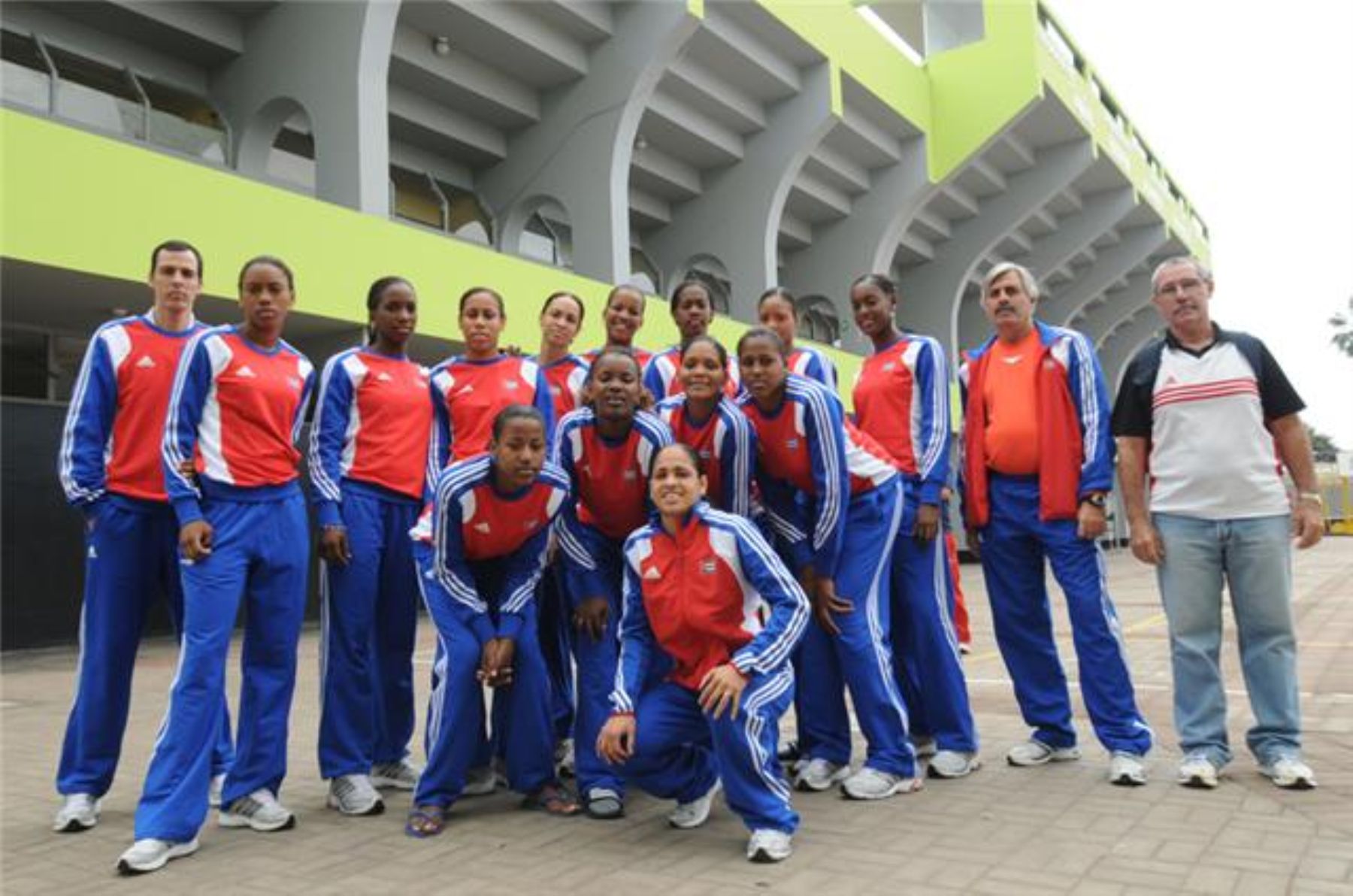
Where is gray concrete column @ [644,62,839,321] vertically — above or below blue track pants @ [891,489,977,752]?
above

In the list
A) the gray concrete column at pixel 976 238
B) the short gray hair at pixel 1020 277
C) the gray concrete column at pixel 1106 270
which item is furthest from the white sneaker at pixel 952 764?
the gray concrete column at pixel 1106 270

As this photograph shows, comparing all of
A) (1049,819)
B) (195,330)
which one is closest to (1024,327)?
(1049,819)

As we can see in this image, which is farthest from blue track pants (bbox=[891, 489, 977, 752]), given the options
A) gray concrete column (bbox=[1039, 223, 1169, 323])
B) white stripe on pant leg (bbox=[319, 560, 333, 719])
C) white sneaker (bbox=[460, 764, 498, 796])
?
gray concrete column (bbox=[1039, 223, 1169, 323])

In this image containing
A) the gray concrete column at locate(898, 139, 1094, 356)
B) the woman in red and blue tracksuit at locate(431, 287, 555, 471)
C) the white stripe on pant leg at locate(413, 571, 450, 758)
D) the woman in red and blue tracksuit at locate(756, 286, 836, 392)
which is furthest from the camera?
the gray concrete column at locate(898, 139, 1094, 356)

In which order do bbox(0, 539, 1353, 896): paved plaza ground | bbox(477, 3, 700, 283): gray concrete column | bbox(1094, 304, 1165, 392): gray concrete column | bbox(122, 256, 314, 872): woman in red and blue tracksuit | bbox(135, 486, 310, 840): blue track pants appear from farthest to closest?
bbox(1094, 304, 1165, 392): gray concrete column
bbox(477, 3, 700, 283): gray concrete column
bbox(122, 256, 314, 872): woman in red and blue tracksuit
bbox(135, 486, 310, 840): blue track pants
bbox(0, 539, 1353, 896): paved plaza ground

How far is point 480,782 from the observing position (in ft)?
14.2

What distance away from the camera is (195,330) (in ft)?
13.9

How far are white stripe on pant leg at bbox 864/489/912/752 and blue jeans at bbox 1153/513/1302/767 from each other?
1.13m

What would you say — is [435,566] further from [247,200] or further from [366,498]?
[247,200]

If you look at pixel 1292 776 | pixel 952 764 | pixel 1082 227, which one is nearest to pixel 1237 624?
pixel 1292 776

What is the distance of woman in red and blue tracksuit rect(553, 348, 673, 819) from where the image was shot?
3932mm

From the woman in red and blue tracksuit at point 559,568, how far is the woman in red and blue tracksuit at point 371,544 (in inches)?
23.3

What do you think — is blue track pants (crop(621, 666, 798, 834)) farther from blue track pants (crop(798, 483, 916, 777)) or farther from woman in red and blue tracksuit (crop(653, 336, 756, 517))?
woman in red and blue tracksuit (crop(653, 336, 756, 517))

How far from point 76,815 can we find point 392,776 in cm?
121
